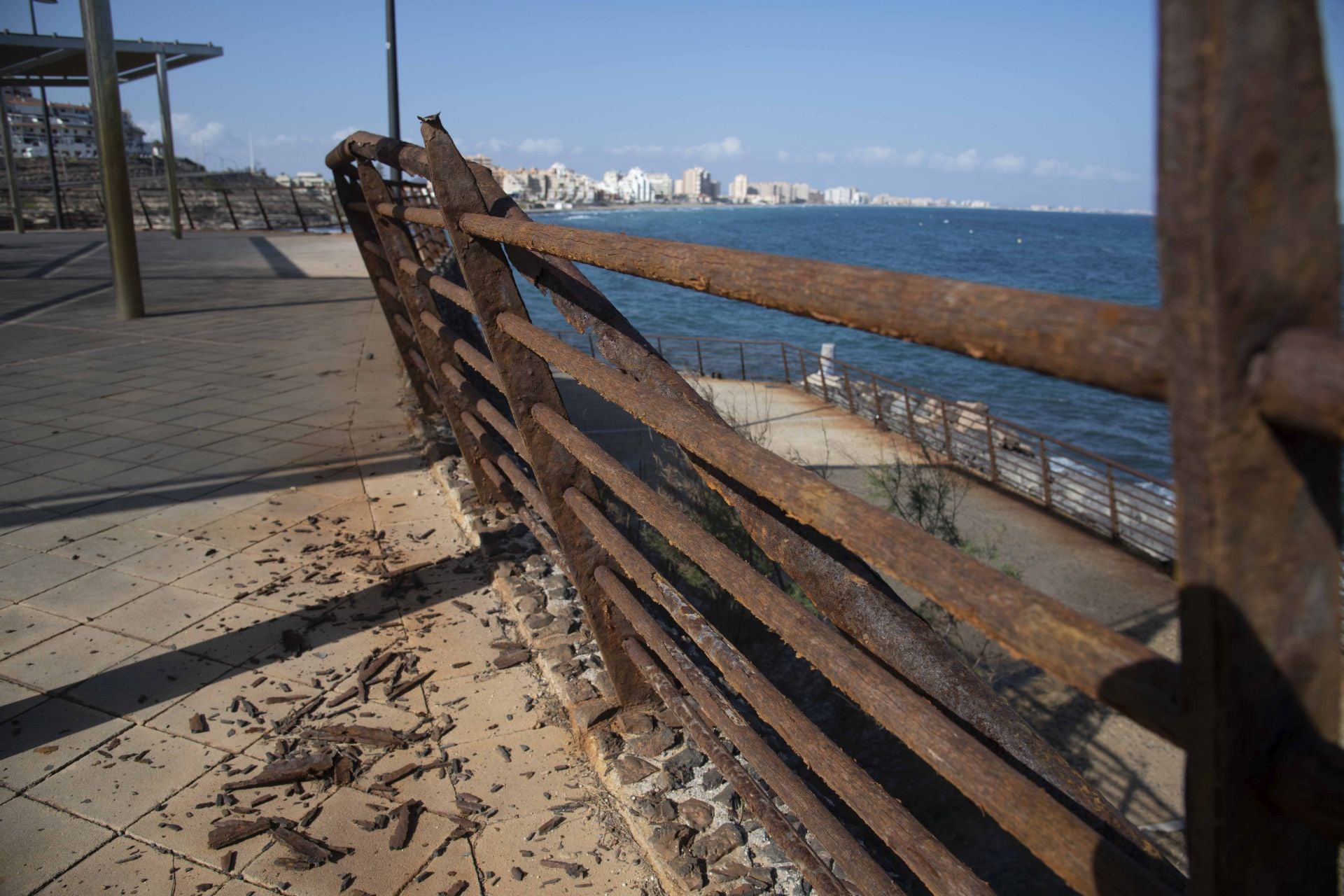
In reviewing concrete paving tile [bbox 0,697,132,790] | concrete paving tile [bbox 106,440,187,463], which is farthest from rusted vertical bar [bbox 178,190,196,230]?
concrete paving tile [bbox 0,697,132,790]

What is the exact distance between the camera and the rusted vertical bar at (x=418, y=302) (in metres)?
3.95

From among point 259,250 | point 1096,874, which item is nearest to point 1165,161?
point 1096,874

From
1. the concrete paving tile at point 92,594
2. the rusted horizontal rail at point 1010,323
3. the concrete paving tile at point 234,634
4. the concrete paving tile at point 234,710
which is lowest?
the concrete paving tile at point 234,710

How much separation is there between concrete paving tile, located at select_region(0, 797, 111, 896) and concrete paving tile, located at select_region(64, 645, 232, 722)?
43 cm

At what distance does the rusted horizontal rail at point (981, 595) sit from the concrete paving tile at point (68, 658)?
8.24 feet

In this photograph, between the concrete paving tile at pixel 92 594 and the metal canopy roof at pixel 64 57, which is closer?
the concrete paving tile at pixel 92 594

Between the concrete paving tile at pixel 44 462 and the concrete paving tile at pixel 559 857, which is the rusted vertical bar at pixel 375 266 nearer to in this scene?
the concrete paving tile at pixel 44 462

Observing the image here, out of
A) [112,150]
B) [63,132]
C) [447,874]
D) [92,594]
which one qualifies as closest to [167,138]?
[112,150]

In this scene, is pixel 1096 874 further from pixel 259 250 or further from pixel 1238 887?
pixel 259 250

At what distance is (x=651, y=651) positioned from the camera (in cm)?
264

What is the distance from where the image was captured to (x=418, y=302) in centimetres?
402

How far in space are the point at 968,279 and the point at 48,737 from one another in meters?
5.36

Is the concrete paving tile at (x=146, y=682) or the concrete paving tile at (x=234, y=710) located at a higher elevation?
the concrete paving tile at (x=146, y=682)

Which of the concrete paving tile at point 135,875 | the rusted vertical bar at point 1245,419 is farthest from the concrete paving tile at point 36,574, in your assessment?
the rusted vertical bar at point 1245,419
